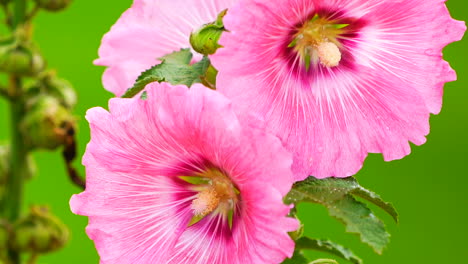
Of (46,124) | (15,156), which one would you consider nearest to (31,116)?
(46,124)

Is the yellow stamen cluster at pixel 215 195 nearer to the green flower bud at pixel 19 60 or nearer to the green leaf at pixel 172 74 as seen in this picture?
the green leaf at pixel 172 74

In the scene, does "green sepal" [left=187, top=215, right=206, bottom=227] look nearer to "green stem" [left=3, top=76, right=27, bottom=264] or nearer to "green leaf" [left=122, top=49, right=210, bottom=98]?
"green leaf" [left=122, top=49, right=210, bottom=98]

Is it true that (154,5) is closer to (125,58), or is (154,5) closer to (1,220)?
(125,58)

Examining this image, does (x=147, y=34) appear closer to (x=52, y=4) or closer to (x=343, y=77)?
(x=343, y=77)

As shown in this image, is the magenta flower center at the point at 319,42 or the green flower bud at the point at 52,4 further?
the green flower bud at the point at 52,4

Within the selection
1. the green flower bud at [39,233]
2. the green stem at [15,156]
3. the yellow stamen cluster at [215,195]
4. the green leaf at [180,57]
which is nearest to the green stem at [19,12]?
the green stem at [15,156]
